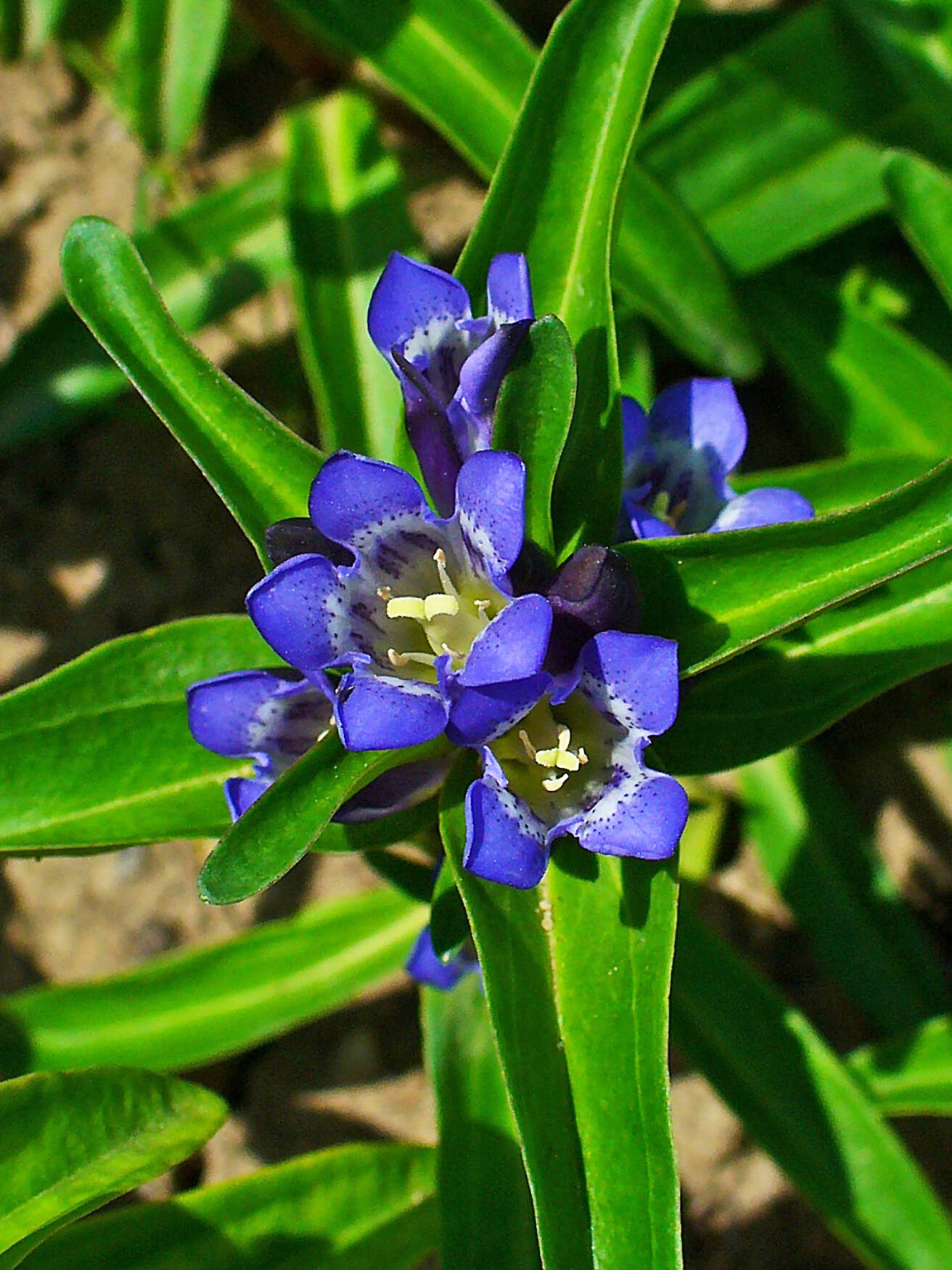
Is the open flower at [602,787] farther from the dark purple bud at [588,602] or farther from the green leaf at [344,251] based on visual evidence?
the green leaf at [344,251]

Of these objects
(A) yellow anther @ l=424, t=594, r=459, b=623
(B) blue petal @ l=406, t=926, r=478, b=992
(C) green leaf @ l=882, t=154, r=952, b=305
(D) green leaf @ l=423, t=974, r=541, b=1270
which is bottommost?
(D) green leaf @ l=423, t=974, r=541, b=1270

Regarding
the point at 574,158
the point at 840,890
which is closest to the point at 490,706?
the point at 574,158

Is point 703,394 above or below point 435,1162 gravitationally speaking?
above

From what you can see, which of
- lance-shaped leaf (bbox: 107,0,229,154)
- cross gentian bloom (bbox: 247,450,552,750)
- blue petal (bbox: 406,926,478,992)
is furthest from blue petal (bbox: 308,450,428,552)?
lance-shaped leaf (bbox: 107,0,229,154)

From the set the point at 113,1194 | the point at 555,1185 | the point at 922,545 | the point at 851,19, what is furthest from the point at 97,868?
the point at 851,19

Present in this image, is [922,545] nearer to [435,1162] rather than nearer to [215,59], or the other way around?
[435,1162]

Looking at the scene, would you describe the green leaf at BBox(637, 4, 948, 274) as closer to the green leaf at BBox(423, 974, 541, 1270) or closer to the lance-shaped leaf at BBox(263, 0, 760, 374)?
the lance-shaped leaf at BBox(263, 0, 760, 374)

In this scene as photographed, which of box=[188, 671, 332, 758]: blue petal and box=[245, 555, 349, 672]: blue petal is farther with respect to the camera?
box=[188, 671, 332, 758]: blue petal
